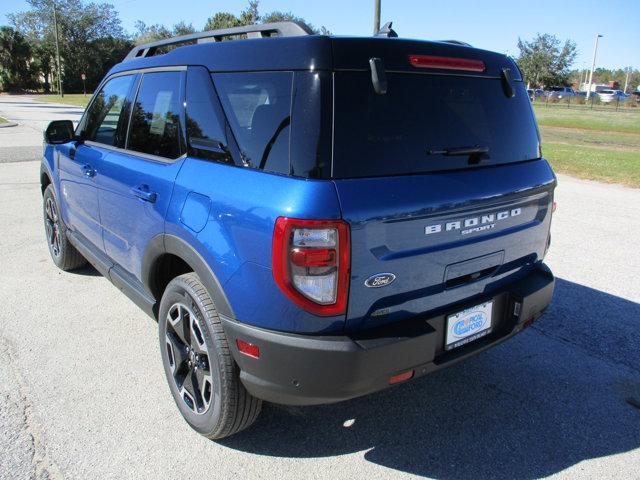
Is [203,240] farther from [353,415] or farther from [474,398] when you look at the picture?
[474,398]

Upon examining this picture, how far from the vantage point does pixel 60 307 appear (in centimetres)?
423

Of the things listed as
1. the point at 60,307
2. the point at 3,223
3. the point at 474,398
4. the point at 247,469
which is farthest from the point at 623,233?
the point at 3,223

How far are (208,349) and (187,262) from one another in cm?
42

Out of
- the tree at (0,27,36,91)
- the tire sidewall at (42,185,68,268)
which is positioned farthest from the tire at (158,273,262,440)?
the tree at (0,27,36,91)

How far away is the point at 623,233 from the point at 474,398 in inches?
177

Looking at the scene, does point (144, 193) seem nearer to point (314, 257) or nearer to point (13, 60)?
point (314, 257)

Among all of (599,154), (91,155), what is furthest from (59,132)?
(599,154)

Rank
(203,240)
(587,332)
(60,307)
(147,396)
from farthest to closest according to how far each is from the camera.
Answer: (60,307), (587,332), (147,396), (203,240)

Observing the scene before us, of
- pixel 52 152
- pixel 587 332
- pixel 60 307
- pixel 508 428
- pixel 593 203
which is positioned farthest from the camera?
pixel 593 203

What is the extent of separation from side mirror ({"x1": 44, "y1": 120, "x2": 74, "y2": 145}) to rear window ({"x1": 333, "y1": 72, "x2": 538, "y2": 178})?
2.87 metres

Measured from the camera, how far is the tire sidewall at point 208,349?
244cm

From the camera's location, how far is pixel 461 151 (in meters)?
2.46

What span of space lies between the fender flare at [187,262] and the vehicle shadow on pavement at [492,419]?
0.84 m

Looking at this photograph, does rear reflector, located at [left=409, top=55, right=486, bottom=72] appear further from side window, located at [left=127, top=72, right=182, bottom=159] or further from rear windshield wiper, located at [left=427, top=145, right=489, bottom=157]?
side window, located at [left=127, top=72, right=182, bottom=159]
